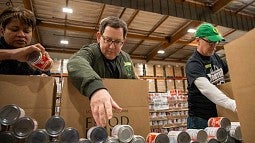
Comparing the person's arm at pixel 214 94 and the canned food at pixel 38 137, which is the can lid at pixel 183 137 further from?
the canned food at pixel 38 137

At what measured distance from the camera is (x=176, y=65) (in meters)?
11.7

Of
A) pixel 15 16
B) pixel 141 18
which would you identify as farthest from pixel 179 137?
pixel 141 18

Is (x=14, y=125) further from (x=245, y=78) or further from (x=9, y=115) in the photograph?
(x=245, y=78)

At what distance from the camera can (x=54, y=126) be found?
3.89 ft

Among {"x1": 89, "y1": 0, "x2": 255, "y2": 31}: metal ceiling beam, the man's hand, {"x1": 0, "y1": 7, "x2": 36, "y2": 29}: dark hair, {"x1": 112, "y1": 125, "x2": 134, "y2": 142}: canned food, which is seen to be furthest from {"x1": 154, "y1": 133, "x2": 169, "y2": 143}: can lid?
{"x1": 89, "y1": 0, "x2": 255, "y2": 31}: metal ceiling beam

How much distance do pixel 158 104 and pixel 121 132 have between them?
24.2 ft

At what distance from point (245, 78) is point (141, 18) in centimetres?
640

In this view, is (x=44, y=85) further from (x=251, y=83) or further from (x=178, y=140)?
(x=251, y=83)

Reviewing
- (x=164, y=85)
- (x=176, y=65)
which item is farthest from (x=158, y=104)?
(x=176, y=65)

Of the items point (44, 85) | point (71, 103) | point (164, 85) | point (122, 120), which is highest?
point (164, 85)

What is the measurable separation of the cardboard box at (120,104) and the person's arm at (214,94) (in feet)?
2.04

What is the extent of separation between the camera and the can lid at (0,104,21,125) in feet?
3.66

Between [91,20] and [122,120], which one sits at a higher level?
[91,20]

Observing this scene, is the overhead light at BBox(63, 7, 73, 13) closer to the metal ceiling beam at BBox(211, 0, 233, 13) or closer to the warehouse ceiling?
the warehouse ceiling
